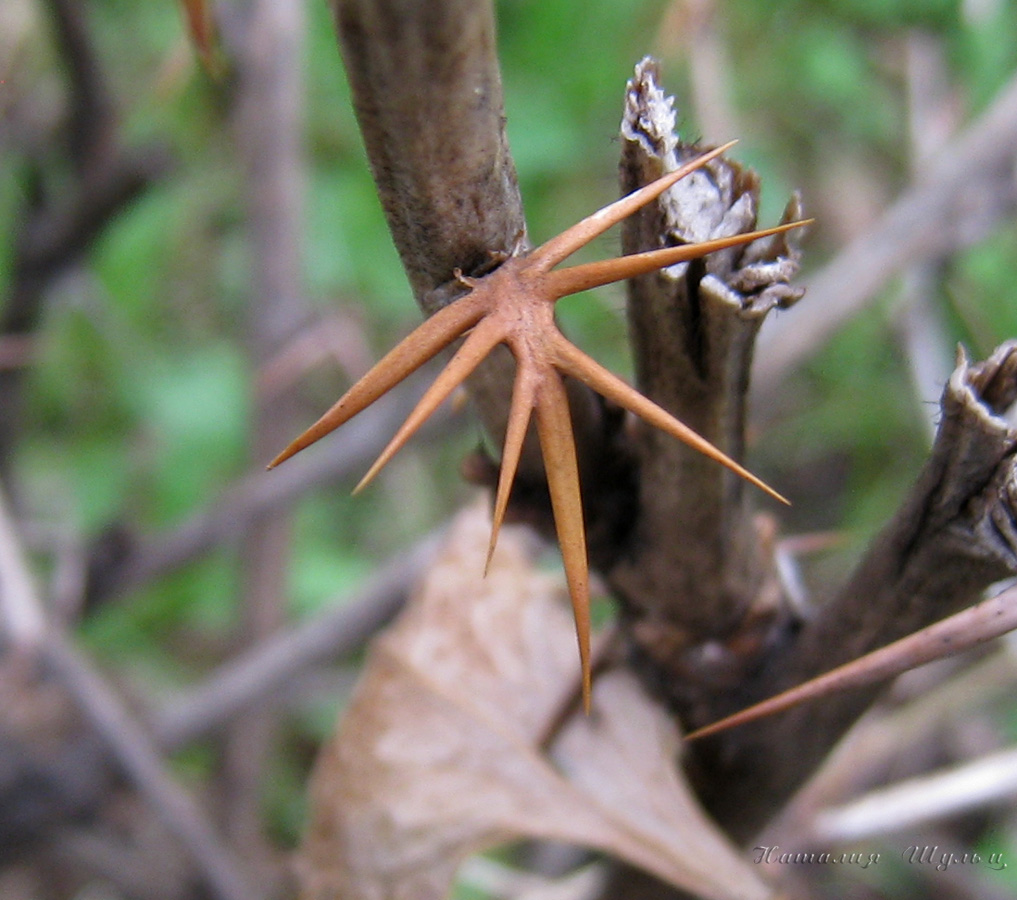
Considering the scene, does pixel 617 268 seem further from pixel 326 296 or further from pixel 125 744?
pixel 326 296

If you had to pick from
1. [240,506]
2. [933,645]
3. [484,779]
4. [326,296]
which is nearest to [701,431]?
[933,645]

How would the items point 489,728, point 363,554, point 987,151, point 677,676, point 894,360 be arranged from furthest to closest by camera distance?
point 363,554
point 894,360
point 987,151
point 489,728
point 677,676

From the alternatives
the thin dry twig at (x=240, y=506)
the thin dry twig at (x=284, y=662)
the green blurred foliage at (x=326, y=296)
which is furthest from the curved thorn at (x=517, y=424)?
the green blurred foliage at (x=326, y=296)

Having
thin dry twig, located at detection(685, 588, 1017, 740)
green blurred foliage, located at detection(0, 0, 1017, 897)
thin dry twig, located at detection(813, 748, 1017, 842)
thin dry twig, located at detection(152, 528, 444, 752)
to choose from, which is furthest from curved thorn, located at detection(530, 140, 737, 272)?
green blurred foliage, located at detection(0, 0, 1017, 897)

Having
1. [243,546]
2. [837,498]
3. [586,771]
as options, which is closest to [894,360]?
[837,498]

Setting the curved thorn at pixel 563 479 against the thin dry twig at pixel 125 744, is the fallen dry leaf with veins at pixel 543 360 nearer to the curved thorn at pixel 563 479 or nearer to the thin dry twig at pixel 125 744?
the curved thorn at pixel 563 479

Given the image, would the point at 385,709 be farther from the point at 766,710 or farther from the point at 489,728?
the point at 766,710

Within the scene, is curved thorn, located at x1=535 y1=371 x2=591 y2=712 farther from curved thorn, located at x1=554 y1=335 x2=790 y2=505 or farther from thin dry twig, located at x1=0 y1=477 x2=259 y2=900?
thin dry twig, located at x1=0 y1=477 x2=259 y2=900
